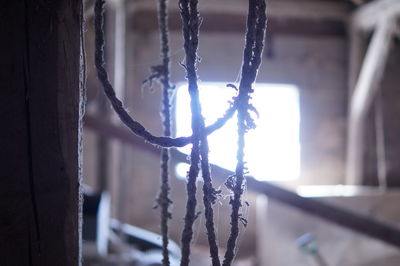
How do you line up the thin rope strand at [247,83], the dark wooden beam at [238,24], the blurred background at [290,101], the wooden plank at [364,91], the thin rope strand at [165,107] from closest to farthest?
the thin rope strand at [247,83]
the thin rope strand at [165,107]
the wooden plank at [364,91]
the blurred background at [290,101]
the dark wooden beam at [238,24]

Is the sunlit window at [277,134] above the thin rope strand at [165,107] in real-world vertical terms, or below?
below

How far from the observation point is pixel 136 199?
19.1 ft

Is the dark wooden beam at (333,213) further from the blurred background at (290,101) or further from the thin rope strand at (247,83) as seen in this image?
the blurred background at (290,101)

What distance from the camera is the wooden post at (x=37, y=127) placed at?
68cm

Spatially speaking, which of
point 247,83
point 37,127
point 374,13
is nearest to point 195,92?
point 247,83

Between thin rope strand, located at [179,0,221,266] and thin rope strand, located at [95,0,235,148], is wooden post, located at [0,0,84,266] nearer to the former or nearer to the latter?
thin rope strand, located at [95,0,235,148]

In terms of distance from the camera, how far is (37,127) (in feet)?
2.27

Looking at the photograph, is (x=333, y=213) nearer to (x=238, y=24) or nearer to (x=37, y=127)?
(x=37, y=127)

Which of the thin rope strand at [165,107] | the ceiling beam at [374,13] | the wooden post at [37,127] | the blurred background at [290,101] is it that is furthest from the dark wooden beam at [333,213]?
the ceiling beam at [374,13]

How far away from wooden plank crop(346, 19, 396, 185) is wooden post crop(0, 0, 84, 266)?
4857 mm

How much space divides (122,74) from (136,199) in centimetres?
172

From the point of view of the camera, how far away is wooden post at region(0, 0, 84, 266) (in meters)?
0.68

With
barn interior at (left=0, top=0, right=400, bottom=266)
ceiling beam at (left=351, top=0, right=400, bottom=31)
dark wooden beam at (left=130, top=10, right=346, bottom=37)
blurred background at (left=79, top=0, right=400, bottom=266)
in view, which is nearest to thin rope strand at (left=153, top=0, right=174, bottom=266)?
barn interior at (left=0, top=0, right=400, bottom=266)

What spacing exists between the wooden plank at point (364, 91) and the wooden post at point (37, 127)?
4.86 m
